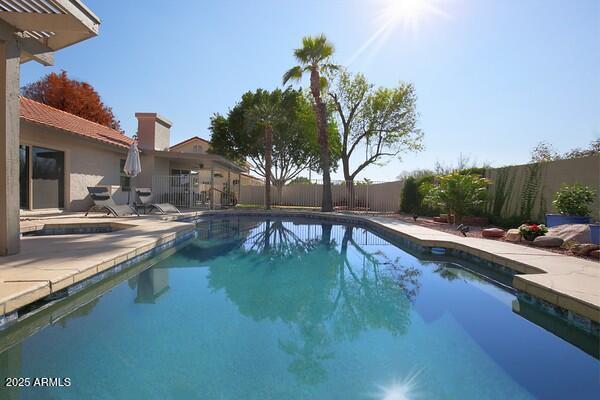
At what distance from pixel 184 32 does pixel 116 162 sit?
6.35 meters

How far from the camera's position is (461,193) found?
424 inches

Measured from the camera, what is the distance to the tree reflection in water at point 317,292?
10.5 feet

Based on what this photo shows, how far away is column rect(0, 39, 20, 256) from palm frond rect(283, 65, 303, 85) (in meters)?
12.9

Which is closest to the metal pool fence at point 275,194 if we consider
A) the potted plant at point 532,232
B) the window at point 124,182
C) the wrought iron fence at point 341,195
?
the wrought iron fence at point 341,195

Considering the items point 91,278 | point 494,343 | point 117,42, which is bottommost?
point 494,343

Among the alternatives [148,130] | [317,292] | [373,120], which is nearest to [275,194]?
[373,120]

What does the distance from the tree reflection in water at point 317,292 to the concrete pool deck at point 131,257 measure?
4.52 ft

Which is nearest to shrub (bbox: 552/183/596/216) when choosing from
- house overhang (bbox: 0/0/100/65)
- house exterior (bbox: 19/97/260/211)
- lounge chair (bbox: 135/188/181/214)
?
house overhang (bbox: 0/0/100/65)

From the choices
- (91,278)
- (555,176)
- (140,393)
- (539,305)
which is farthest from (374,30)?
(140,393)

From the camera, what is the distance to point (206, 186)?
64.8 ft

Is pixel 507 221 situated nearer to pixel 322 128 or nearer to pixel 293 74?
pixel 322 128

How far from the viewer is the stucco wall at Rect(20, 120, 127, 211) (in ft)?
33.4

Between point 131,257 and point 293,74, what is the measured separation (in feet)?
44.5

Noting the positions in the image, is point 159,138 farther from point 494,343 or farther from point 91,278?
point 494,343
